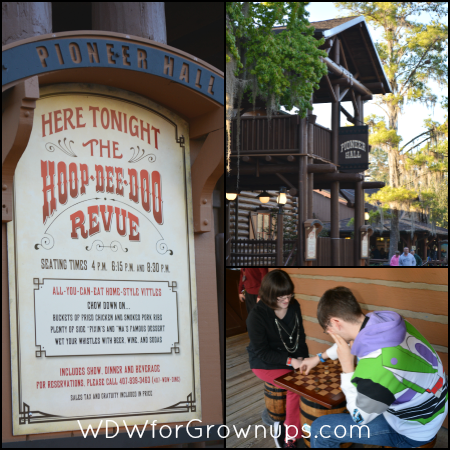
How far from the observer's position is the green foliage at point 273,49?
6.69 ft

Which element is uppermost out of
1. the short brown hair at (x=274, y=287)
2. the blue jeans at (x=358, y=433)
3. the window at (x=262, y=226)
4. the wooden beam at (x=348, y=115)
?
the wooden beam at (x=348, y=115)

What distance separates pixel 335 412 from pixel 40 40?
1760 millimetres

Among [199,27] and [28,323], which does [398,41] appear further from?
[28,323]

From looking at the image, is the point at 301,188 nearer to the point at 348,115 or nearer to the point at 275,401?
the point at 348,115

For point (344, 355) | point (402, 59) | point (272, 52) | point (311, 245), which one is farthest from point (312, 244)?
point (402, 59)

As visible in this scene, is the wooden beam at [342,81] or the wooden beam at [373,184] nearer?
the wooden beam at [342,81]

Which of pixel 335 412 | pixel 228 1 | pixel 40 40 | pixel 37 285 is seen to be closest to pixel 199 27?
pixel 228 1

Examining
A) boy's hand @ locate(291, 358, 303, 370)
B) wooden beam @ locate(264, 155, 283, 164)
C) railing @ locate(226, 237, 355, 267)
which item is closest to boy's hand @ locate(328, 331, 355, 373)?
boy's hand @ locate(291, 358, 303, 370)

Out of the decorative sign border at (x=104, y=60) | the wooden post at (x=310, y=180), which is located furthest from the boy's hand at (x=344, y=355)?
the decorative sign border at (x=104, y=60)

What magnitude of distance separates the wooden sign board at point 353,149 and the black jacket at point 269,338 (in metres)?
0.75

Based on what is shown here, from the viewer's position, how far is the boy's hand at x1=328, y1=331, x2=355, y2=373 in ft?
5.04

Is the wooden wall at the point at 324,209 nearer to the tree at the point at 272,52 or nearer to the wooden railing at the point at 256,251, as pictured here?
the wooden railing at the point at 256,251

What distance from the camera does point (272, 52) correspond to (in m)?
2.06

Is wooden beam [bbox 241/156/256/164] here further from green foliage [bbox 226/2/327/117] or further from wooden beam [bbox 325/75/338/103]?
wooden beam [bbox 325/75/338/103]
